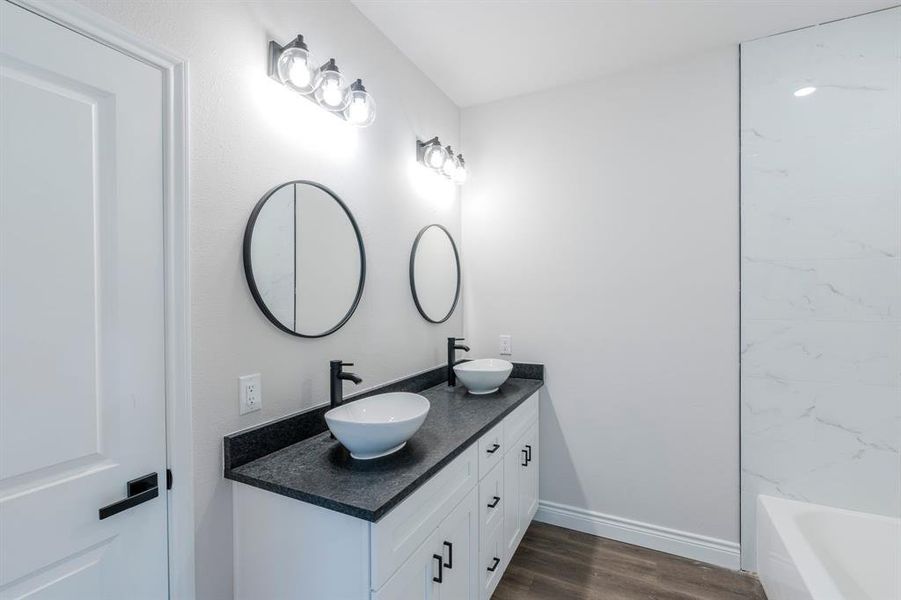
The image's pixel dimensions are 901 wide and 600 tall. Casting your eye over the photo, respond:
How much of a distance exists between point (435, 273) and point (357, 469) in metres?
1.39

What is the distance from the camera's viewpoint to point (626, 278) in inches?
92.3

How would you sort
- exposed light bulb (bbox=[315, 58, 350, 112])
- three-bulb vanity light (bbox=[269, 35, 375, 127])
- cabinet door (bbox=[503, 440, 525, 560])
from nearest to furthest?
three-bulb vanity light (bbox=[269, 35, 375, 127]) → exposed light bulb (bbox=[315, 58, 350, 112]) → cabinet door (bbox=[503, 440, 525, 560])

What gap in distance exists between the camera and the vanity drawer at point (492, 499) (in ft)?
5.52

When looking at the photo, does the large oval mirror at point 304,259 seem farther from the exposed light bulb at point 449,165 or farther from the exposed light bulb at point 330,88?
the exposed light bulb at point 449,165

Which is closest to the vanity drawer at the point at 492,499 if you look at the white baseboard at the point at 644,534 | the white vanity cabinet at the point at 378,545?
the white vanity cabinet at the point at 378,545

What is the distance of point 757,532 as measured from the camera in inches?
80.5

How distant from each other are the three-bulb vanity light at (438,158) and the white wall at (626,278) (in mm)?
286

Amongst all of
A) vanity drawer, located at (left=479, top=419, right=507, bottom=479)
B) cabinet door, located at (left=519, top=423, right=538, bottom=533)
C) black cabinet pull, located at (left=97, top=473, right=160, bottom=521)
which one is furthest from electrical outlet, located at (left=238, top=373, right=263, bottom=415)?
cabinet door, located at (left=519, top=423, right=538, bottom=533)

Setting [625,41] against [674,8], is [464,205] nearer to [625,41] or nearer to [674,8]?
[625,41]

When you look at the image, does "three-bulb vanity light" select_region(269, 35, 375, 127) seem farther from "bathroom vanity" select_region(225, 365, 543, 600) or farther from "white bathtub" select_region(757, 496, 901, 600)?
"white bathtub" select_region(757, 496, 901, 600)

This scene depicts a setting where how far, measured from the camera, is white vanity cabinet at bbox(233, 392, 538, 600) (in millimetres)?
1093

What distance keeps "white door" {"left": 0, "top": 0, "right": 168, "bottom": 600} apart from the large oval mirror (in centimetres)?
32

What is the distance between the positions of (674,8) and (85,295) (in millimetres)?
2450

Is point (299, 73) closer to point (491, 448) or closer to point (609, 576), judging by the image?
point (491, 448)
